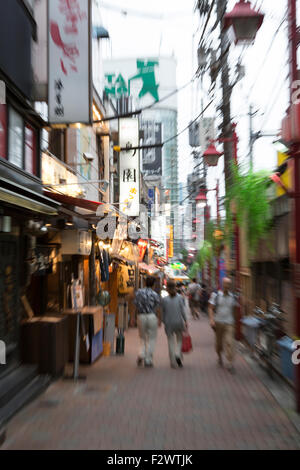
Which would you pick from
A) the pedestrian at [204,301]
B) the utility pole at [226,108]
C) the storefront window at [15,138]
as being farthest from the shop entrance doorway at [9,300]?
the pedestrian at [204,301]

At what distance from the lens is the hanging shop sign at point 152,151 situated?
31.6 m

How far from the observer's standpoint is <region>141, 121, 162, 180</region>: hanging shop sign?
31625 millimetres

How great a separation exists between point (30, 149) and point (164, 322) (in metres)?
4.93

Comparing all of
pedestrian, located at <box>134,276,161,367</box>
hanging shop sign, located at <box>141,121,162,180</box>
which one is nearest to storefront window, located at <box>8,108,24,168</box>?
pedestrian, located at <box>134,276,161,367</box>

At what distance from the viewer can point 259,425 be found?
5914 millimetres

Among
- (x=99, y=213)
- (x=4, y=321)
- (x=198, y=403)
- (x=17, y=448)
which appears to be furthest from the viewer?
(x=99, y=213)

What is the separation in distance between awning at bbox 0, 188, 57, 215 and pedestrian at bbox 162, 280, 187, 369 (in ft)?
11.9

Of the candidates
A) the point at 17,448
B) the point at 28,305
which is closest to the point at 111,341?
the point at 28,305

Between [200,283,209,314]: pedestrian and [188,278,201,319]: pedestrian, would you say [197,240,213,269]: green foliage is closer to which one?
[200,283,209,314]: pedestrian

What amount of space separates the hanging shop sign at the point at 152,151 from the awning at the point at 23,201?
77.5 feet
